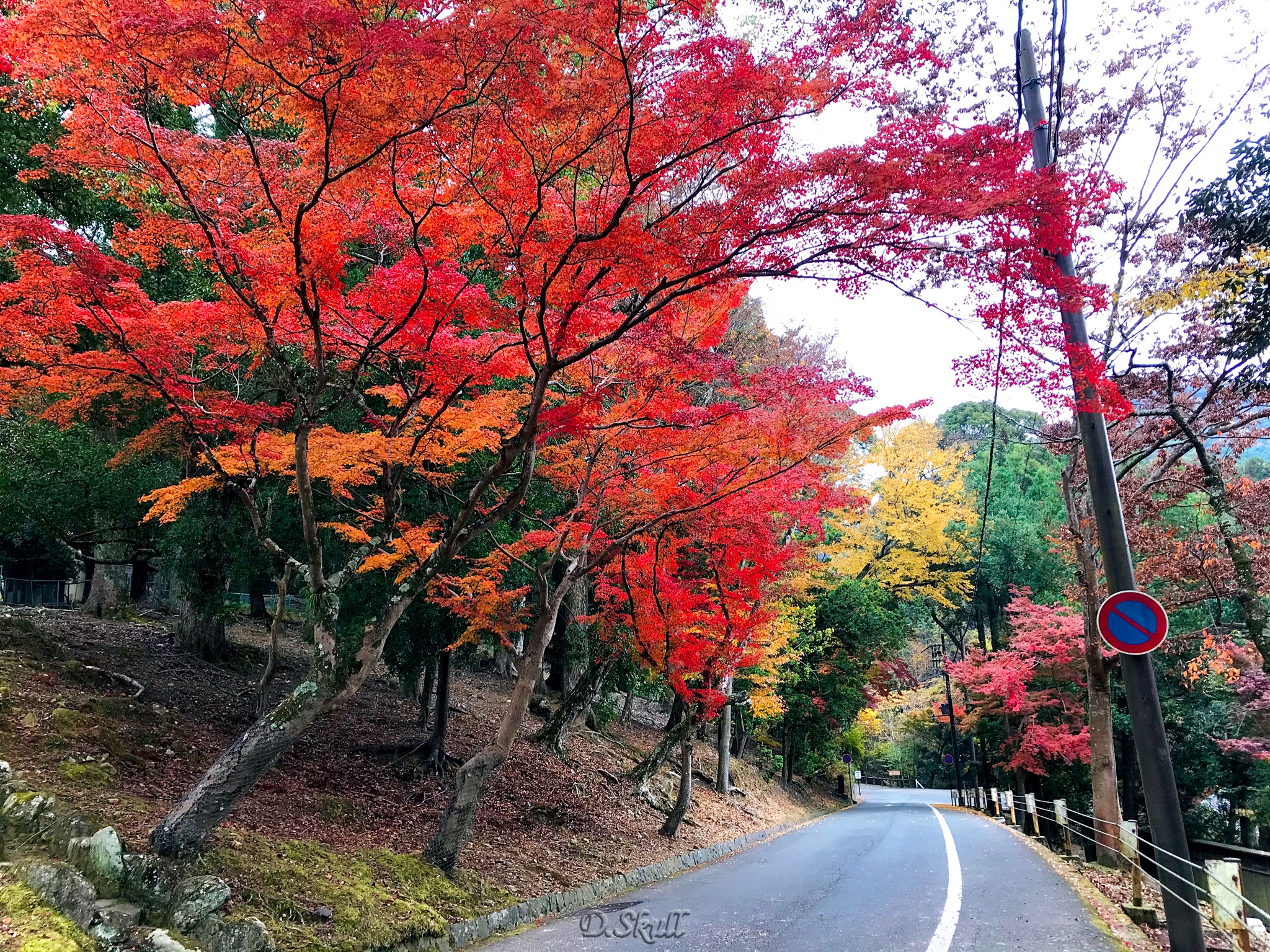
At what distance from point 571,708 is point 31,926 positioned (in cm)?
1105

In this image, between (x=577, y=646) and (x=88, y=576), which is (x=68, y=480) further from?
(x=88, y=576)

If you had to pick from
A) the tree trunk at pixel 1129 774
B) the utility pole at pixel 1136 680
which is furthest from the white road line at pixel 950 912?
the tree trunk at pixel 1129 774

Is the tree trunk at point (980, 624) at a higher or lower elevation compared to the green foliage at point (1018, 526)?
lower

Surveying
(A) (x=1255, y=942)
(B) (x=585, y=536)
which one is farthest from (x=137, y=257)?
(A) (x=1255, y=942)

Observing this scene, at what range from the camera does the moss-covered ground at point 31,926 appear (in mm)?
4539

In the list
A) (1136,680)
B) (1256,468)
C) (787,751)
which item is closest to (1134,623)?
(1136,680)

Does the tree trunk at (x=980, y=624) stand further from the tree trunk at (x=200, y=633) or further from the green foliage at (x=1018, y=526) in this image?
the tree trunk at (x=200, y=633)

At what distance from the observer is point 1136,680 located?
582 centimetres

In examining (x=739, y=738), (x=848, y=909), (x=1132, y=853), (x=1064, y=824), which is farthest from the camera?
(x=739, y=738)

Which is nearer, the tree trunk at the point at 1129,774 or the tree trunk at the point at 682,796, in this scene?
the tree trunk at the point at 682,796

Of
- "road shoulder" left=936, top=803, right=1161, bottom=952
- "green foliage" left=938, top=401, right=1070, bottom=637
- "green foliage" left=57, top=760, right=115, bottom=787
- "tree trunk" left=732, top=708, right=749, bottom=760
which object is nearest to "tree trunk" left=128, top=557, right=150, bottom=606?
"green foliage" left=57, top=760, right=115, bottom=787

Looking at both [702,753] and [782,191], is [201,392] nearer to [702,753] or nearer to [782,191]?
[782,191]

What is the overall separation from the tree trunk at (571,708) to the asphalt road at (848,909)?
4.08m

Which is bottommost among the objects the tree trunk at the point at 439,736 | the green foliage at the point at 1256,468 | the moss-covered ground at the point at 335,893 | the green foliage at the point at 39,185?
the moss-covered ground at the point at 335,893
